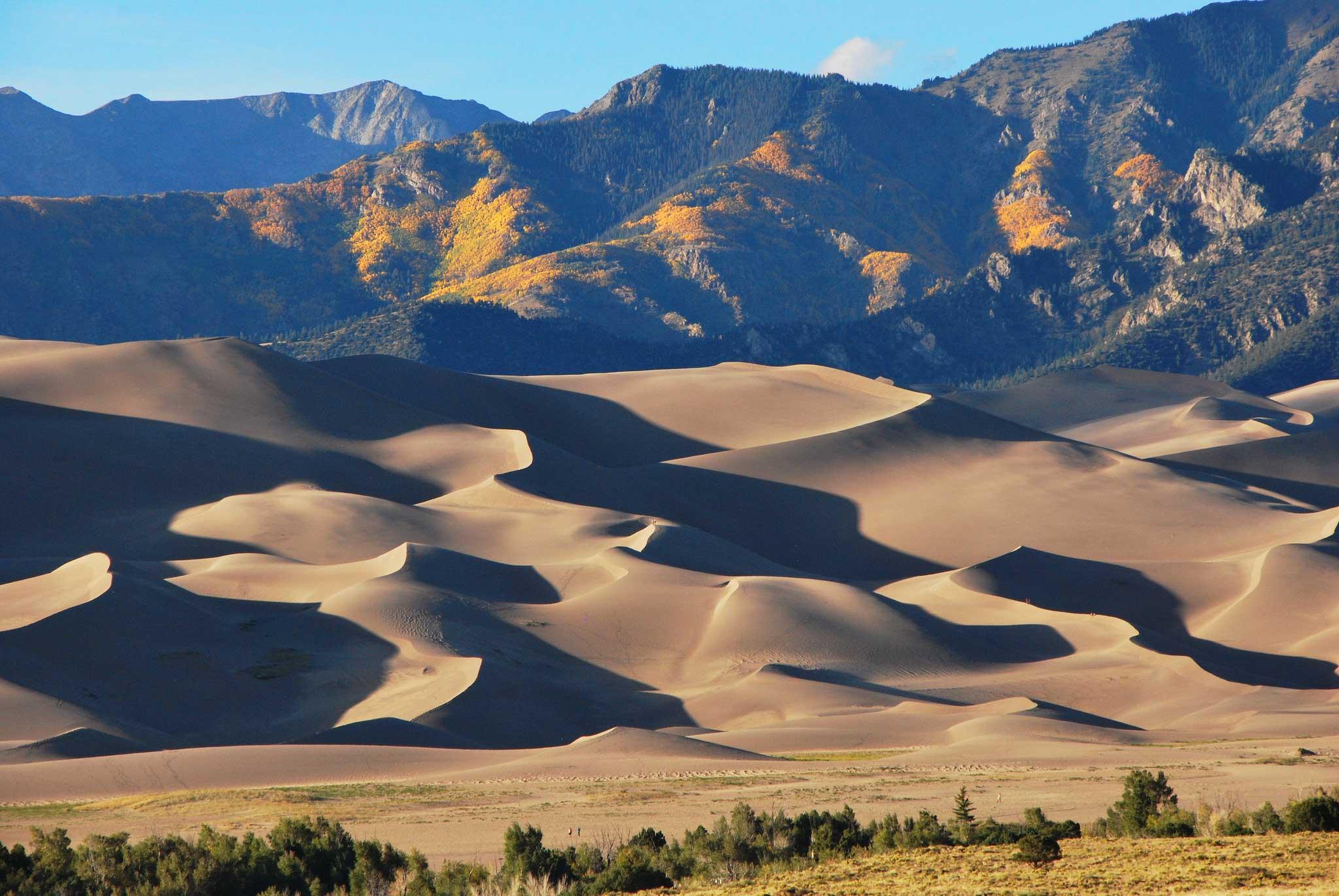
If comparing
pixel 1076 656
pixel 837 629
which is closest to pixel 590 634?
pixel 837 629

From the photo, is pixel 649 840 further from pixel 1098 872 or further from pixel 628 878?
pixel 1098 872

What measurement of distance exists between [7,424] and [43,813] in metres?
52.3

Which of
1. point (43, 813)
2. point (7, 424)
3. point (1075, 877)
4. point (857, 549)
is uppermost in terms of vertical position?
point (7, 424)

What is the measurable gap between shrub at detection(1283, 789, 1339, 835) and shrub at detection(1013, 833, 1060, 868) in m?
3.27


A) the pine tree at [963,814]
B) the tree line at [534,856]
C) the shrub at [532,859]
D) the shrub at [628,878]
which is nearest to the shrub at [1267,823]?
the tree line at [534,856]

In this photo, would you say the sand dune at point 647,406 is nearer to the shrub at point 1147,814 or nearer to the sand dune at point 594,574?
the sand dune at point 594,574

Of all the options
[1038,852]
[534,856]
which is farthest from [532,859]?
[1038,852]

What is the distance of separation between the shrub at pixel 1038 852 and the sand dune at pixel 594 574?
614 inches

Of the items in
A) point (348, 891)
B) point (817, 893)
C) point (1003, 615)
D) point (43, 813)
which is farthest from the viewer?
point (1003, 615)

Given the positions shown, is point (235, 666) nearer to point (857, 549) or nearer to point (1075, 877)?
point (1075, 877)

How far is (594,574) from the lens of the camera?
56.9 meters

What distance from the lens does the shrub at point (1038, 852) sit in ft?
61.5

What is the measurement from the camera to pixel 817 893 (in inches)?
691

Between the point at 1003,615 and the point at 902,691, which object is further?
the point at 1003,615
